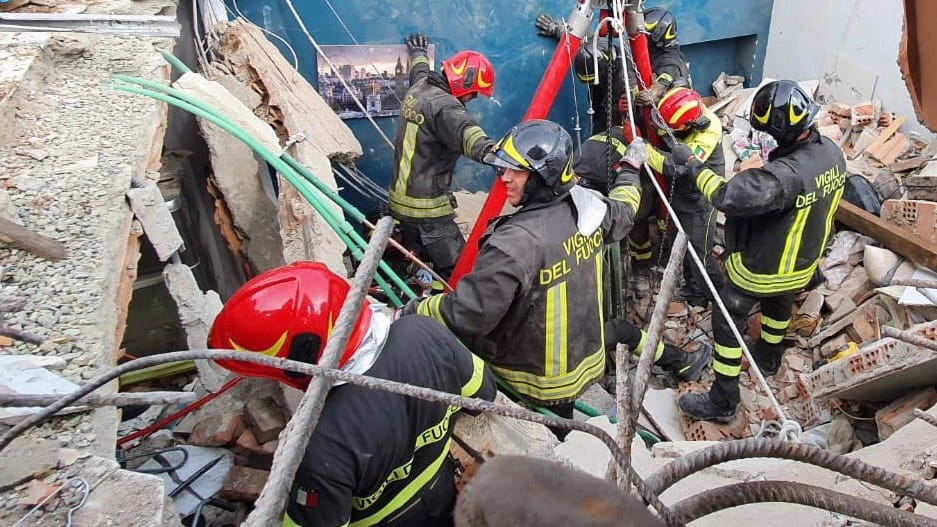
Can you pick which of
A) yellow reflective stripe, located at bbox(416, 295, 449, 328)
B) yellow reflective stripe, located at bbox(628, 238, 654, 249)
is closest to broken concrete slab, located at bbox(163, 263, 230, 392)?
yellow reflective stripe, located at bbox(416, 295, 449, 328)

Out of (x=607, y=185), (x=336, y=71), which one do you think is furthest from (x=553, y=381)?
(x=336, y=71)

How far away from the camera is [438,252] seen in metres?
4.99

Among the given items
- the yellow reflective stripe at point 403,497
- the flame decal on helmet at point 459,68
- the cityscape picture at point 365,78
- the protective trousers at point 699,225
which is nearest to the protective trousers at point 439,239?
the flame decal on helmet at point 459,68

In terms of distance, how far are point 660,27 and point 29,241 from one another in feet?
19.0

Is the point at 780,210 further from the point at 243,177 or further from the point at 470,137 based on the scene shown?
the point at 243,177

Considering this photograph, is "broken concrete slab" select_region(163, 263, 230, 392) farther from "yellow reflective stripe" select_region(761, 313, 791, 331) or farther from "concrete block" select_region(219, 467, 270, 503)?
"yellow reflective stripe" select_region(761, 313, 791, 331)

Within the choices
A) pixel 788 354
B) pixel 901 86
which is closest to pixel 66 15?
pixel 788 354

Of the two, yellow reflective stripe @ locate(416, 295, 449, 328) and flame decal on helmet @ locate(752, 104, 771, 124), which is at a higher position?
flame decal on helmet @ locate(752, 104, 771, 124)

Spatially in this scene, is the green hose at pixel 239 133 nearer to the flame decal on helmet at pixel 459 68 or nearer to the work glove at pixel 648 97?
the flame decal on helmet at pixel 459 68

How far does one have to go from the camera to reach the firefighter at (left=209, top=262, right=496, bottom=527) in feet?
5.67

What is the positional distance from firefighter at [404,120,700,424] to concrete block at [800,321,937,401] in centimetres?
137

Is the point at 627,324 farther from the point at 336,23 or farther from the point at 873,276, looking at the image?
the point at 336,23

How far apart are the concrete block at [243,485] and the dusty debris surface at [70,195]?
0.70 meters

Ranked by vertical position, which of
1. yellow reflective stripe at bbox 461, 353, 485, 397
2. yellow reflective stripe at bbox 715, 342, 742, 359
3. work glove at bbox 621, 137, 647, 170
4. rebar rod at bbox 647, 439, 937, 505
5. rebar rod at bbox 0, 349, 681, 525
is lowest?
yellow reflective stripe at bbox 715, 342, 742, 359
